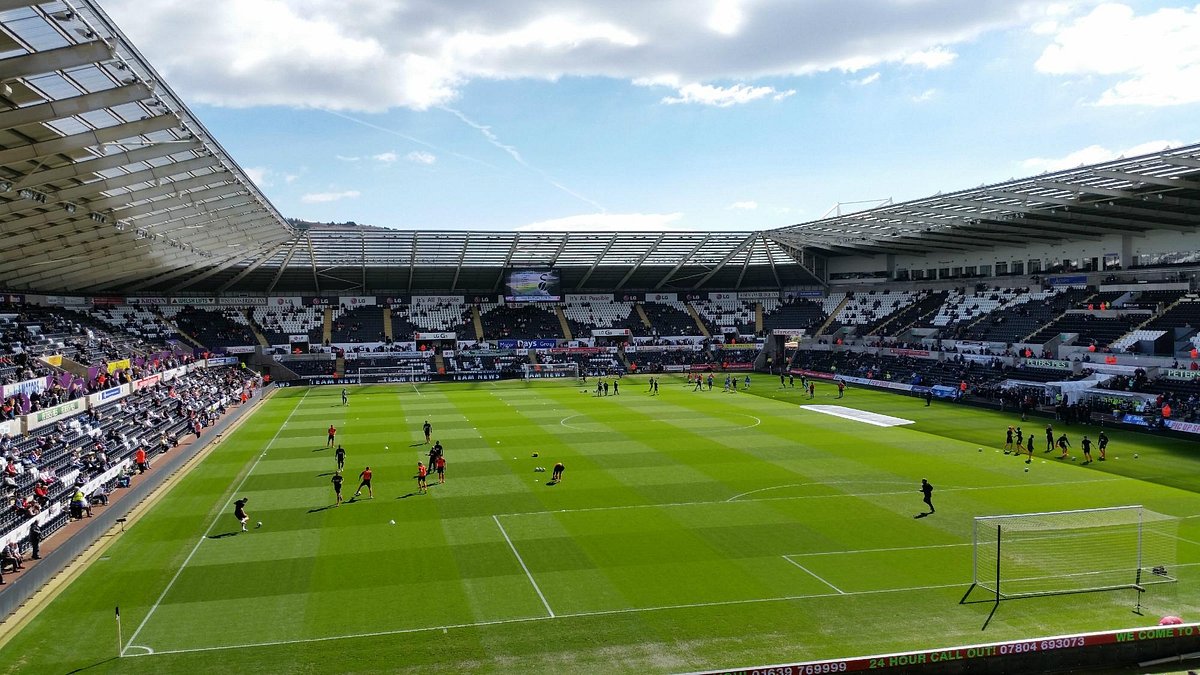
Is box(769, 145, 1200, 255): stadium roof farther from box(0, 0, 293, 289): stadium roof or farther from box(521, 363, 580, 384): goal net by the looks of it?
box(0, 0, 293, 289): stadium roof

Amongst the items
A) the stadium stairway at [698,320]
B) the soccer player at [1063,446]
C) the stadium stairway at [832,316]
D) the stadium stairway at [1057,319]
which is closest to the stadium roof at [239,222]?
the stadium stairway at [698,320]

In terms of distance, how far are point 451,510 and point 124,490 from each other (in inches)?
412

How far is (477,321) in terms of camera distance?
252ft

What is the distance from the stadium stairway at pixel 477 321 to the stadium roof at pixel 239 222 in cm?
→ 266

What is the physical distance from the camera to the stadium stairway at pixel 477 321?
245ft

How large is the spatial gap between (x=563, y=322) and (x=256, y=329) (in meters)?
27.6

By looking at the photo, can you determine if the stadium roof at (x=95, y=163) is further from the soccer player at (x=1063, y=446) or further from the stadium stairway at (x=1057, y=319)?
the stadium stairway at (x=1057, y=319)

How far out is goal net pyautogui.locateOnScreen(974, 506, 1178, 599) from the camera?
54.0ft

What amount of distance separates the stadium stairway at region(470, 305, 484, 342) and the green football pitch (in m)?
39.7

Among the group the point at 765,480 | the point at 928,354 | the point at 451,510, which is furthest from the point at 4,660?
the point at 928,354

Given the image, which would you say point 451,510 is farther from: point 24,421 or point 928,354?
point 928,354

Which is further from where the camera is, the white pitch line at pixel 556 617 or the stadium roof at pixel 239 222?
the stadium roof at pixel 239 222

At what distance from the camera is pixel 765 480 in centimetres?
2642

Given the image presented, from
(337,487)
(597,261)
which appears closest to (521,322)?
(597,261)
